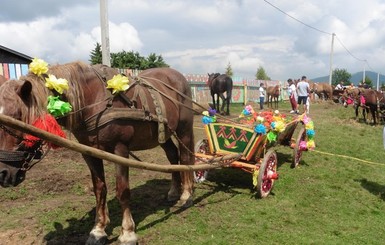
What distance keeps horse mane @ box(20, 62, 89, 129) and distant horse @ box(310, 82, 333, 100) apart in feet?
91.9

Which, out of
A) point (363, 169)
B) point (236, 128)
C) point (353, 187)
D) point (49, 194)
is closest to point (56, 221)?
point (49, 194)

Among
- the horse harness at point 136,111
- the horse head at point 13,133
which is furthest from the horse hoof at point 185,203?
the horse head at point 13,133

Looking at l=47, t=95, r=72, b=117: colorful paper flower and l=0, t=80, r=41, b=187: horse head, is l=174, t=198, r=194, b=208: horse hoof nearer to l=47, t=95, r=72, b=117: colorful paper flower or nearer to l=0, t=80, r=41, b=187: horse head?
l=47, t=95, r=72, b=117: colorful paper flower

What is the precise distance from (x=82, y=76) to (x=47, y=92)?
557 millimetres

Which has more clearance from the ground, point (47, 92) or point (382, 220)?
point (47, 92)

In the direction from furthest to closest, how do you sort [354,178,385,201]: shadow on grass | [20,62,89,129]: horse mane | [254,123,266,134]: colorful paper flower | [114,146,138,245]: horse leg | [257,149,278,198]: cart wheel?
[354,178,385,201]: shadow on grass < [254,123,266,134]: colorful paper flower < [257,149,278,198]: cart wheel < [114,146,138,245]: horse leg < [20,62,89,129]: horse mane

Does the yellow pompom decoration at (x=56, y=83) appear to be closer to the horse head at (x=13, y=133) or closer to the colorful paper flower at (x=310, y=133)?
the horse head at (x=13, y=133)

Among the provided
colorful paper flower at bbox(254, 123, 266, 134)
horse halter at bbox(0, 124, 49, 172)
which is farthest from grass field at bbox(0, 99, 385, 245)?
horse halter at bbox(0, 124, 49, 172)

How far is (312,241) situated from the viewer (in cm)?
374

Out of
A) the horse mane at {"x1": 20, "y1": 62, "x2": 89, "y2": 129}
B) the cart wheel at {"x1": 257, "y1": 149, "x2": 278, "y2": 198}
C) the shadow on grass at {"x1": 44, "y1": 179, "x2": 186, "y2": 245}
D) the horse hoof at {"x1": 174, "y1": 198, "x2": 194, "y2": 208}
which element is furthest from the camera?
the cart wheel at {"x1": 257, "y1": 149, "x2": 278, "y2": 198}

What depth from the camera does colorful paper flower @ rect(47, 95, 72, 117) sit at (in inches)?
108

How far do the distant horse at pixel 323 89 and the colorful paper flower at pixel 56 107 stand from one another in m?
28.4

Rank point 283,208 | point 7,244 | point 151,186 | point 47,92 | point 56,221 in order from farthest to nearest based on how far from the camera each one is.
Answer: point 151,186, point 283,208, point 56,221, point 7,244, point 47,92

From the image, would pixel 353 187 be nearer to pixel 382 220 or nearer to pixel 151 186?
pixel 382 220
